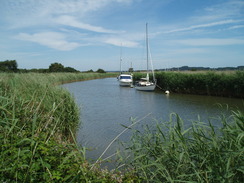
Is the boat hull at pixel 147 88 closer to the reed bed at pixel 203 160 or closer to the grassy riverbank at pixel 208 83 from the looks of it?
the grassy riverbank at pixel 208 83

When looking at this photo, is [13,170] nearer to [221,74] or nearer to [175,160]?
[175,160]

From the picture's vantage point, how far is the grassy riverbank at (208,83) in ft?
63.3

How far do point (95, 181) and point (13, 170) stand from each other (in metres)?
0.83

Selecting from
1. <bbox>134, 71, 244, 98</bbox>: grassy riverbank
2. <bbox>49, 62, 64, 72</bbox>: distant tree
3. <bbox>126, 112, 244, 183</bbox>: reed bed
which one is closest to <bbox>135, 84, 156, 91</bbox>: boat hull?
<bbox>134, 71, 244, 98</bbox>: grassy riverbank

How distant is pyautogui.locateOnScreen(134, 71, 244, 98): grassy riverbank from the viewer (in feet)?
63.3

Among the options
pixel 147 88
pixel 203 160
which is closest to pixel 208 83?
pixel 147 88

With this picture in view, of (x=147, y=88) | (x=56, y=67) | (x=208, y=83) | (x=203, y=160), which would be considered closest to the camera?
(x=203, y=160)

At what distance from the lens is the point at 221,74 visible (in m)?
21.3

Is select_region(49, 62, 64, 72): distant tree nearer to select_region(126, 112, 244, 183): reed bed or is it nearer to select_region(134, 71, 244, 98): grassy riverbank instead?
select_region(134, 71, 244, 98): grassy riverbank

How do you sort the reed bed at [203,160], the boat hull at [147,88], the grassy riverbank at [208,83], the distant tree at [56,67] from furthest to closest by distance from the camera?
the distant tree at [56,67] < the boat hull at [147,88] < the grassy riverbank at [208,83] < the reed bed at [203,160]

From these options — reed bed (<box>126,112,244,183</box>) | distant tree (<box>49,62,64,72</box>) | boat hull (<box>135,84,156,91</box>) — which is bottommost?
boat hull (<box>135,84,156,91</box>)

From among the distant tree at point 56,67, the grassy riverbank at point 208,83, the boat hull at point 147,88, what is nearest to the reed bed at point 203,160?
the grassy riverbank at point 208,83

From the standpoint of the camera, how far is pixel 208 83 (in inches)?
862

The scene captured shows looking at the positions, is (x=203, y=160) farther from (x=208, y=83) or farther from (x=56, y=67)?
(x=56, y=67)
